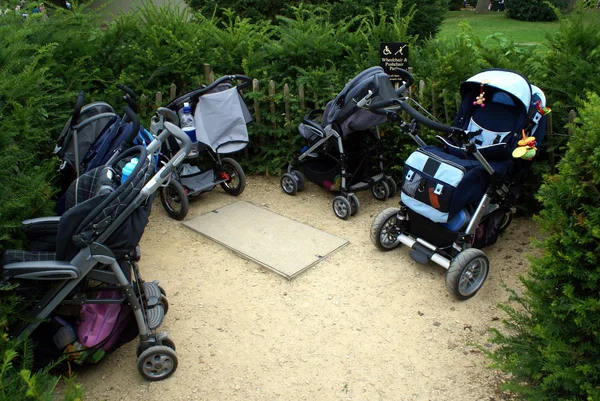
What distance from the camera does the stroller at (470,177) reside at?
400 cm

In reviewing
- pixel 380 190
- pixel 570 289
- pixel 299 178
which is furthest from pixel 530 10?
pixel 570 289

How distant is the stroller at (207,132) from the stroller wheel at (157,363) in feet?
7.62

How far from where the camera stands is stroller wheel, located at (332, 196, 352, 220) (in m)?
5.42

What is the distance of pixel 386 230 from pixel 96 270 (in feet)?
8.72

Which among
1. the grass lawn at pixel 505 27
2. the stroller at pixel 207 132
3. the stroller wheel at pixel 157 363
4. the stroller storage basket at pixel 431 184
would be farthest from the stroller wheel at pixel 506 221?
the grass lawn at pixel 505 27

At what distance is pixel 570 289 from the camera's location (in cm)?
258

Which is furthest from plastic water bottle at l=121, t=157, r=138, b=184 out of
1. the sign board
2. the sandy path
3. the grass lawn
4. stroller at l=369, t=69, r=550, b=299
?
the grass lawn

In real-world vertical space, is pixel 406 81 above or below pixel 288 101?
above

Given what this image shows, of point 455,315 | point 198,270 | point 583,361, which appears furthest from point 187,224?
point 583,361

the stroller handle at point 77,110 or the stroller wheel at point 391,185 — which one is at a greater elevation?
the stroller handle at point 77,110

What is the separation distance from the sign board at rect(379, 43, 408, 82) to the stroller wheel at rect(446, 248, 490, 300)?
244 cm

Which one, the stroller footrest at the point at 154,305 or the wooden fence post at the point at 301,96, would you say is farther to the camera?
→ the wooden fence post at the point at 301,96

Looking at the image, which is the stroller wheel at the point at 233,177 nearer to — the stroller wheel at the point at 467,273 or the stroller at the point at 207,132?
the stroller at the point at 207,132

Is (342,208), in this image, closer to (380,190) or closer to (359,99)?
(380,190)
